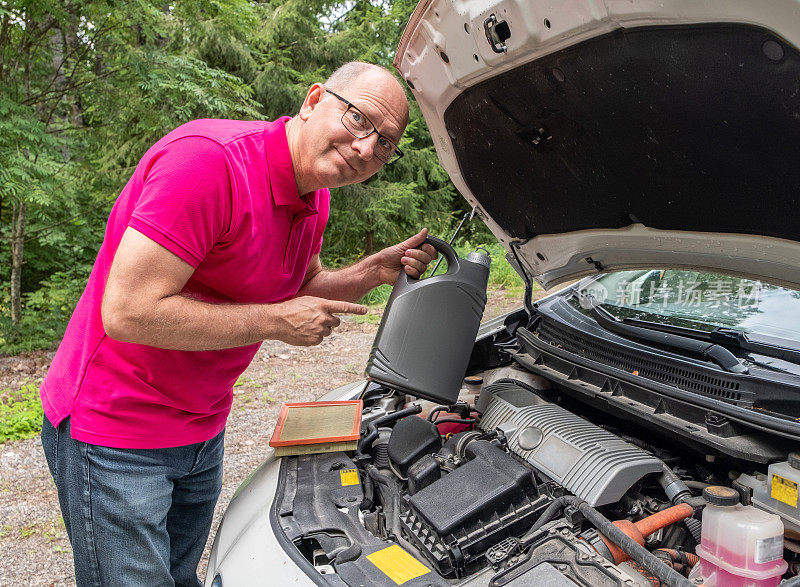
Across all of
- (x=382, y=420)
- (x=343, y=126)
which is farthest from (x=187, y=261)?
(x=382, y=420)

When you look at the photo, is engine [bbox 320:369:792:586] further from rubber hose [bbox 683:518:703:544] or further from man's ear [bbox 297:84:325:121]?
man's ear [bbox 297:84:325:121]

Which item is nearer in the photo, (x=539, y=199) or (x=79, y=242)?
(x=539, y=199)

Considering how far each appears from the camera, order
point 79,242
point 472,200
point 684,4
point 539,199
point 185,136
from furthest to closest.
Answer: point 79,242 → point 472,200 → point 539,199 → point 185,136 → point 684,4

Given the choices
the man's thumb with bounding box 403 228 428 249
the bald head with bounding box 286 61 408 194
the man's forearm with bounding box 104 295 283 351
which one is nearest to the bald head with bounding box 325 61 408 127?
the bald head with bounding box 286 61 408 194

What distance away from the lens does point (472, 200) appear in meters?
2.24

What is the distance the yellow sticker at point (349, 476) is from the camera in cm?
181

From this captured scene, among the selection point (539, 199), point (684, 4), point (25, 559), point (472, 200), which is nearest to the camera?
point (684, 4)

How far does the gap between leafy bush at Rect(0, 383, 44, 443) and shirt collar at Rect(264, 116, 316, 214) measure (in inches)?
136

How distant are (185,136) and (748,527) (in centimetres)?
161

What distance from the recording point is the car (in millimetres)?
1253

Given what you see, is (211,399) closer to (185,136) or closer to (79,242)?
(185,136)

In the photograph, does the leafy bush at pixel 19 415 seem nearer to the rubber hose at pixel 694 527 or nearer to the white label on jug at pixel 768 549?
the rubber hose at pixel 694 527

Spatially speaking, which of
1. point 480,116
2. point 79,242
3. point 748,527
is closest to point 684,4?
point 480,116

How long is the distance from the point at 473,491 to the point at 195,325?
838 mm
